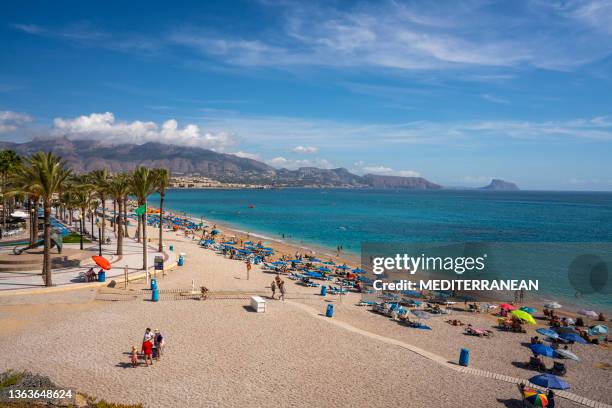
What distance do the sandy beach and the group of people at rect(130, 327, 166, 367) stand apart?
10.4 inches

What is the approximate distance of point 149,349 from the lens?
12.6m

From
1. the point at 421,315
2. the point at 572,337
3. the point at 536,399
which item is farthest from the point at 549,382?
the point at 421,315

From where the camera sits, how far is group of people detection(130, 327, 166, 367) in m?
12.6

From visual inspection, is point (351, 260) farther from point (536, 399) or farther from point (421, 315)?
point (536, 399)

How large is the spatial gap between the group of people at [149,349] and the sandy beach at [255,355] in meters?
0.26

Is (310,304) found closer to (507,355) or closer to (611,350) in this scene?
(507,355)

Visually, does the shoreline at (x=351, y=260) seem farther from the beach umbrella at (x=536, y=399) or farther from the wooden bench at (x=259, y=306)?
the beach umbrella at (x=536, y=399)

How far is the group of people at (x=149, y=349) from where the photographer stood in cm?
1262

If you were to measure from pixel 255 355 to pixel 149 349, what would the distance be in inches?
140

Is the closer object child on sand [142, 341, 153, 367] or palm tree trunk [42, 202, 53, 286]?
child on sand [142, 341, 153, 367]

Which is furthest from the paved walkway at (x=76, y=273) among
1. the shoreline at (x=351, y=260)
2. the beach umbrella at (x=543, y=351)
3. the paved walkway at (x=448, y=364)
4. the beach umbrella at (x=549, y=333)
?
the beach umbrella at (x=549, y=333)

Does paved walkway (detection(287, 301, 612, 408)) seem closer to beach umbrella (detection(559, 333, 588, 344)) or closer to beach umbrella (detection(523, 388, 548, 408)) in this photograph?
beach umbrella (detection(523, 388, 548, 408))

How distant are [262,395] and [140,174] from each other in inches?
922

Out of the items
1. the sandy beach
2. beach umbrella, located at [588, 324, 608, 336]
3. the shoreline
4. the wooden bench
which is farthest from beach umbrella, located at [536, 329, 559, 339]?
the wooden bench
